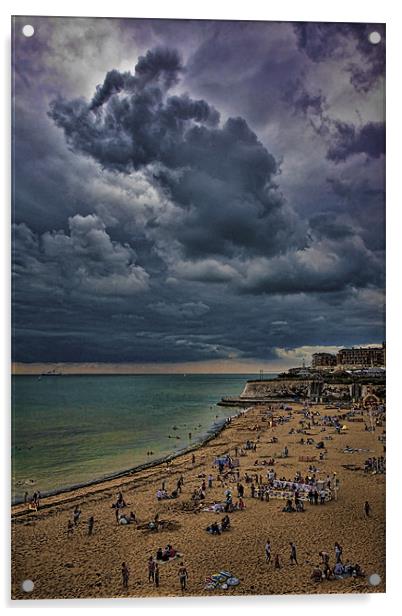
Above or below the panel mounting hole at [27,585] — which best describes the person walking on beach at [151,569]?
above

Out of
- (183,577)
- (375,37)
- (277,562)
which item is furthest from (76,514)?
(375,37)

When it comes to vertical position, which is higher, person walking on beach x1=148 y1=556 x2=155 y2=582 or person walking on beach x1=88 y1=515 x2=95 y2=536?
person walking on beach x1=88 y1=515 x2=95 y2=536

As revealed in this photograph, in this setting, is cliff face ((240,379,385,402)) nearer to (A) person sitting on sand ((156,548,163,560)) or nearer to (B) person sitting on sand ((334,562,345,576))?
(B) person sitting on sand ((334,562,345,576))

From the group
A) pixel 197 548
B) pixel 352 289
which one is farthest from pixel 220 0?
pixel 197 548

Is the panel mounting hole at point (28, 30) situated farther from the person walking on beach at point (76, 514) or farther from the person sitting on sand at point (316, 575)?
the person sitting on sand at point (316, 575)

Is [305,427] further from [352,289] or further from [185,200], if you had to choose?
[185,200]

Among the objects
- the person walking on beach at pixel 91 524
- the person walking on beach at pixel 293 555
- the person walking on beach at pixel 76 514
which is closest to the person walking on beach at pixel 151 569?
the person walking on beach at pixel 91 524

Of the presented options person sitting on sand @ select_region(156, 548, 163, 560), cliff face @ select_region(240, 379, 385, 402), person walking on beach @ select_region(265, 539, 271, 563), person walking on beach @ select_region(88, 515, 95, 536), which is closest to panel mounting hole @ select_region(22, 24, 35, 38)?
cliff face @ select_region(240, 379, 385, 402)
